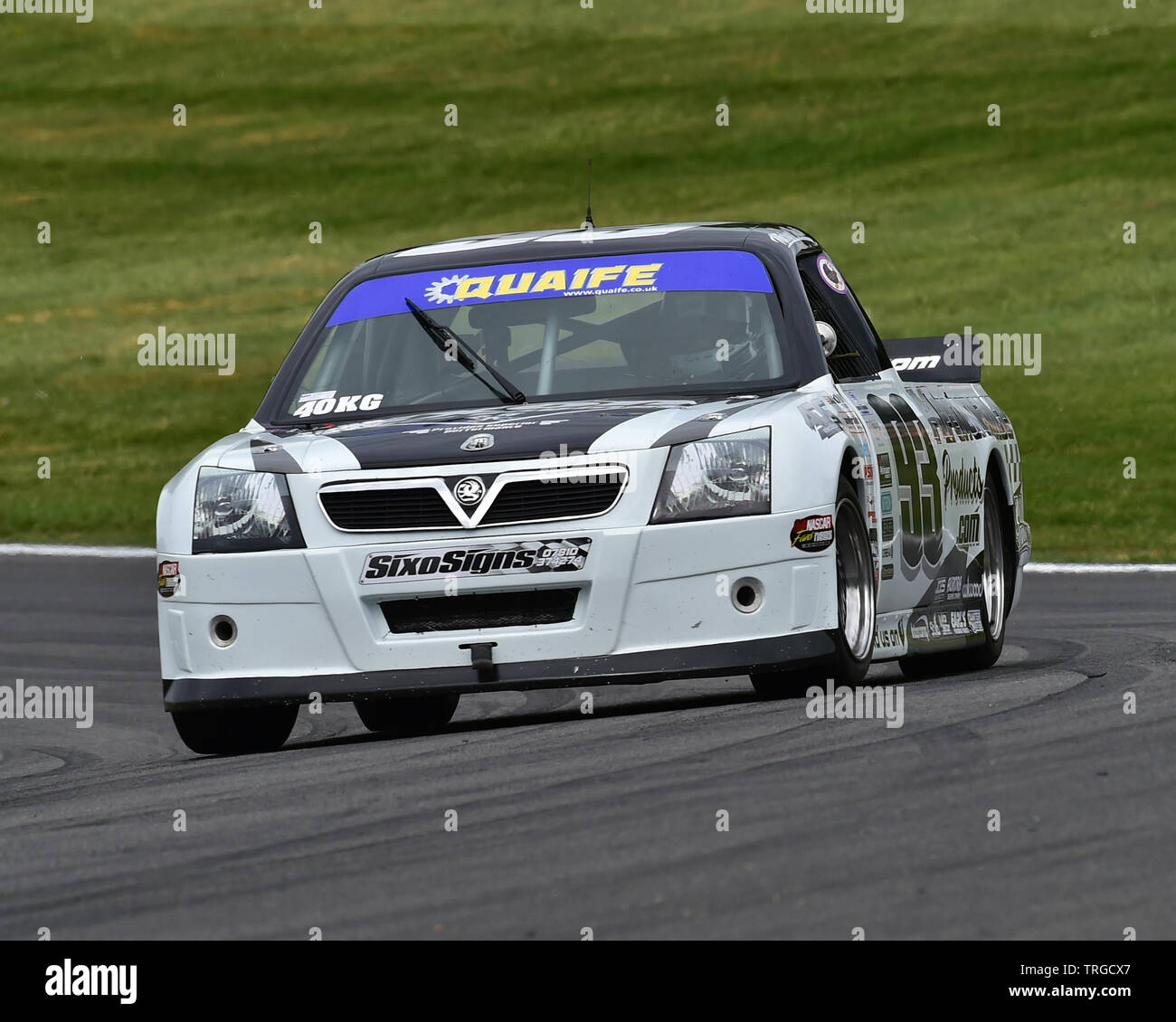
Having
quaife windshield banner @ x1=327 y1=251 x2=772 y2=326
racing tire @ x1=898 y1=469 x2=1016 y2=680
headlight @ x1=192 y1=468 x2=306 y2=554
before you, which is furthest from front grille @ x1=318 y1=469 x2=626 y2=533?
racing tire @ x1=898 y1=469 x2=1016 y2=680

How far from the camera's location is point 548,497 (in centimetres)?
764

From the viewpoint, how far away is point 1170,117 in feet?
126

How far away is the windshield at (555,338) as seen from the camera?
8547 mm

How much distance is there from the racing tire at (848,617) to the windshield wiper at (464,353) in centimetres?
120

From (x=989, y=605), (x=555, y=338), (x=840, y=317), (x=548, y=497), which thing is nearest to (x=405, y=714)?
(x=555, y=338)

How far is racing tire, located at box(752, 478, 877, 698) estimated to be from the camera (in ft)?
25.8

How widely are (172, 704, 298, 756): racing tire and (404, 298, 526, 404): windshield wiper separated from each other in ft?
4.29

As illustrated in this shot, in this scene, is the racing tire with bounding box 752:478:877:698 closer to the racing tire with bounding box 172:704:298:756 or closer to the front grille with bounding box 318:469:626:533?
the front grille with bounding box 318:469:626:533

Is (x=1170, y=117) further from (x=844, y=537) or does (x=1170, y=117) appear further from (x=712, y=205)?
(x=844, y=537)

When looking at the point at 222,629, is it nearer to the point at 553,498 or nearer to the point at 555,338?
the point at 553,498

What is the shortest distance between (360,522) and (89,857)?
1.81 metres

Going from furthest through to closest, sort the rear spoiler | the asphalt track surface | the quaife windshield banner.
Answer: the rear spoiler < the quaife windshield banner < the asphalt track surface

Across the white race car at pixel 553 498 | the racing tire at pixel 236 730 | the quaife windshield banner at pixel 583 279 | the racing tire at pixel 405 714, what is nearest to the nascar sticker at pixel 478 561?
the white race car at pixel 553 498
